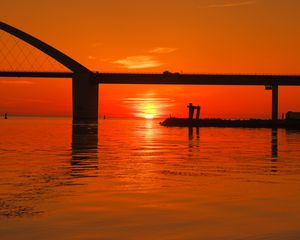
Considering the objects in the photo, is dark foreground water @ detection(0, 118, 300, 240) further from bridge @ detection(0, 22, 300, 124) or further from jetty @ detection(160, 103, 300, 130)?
bridge @ detection(0, 22, 300, 124)

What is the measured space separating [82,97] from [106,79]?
9.32 metres

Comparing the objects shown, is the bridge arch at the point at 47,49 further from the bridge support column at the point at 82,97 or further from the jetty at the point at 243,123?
the jetty at the point at 243,123

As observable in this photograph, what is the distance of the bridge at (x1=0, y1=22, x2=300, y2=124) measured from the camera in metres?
146

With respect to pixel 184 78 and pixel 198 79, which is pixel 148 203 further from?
pixel 184 78

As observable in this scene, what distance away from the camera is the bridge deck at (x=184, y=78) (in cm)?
14662

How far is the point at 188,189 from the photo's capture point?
1485 cm

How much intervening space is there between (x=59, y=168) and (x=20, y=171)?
6.21 ft

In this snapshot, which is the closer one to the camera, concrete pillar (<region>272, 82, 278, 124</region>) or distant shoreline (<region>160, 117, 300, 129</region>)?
distant shoreline (<region>160, 117, 300, 129</region>)

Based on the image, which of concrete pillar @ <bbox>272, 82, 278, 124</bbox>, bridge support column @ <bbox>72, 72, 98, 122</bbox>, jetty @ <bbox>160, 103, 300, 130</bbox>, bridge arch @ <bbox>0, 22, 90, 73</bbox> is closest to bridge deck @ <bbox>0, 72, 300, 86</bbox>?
concrete pillar @ <bbox>272, 82, 278, 124</bbox>

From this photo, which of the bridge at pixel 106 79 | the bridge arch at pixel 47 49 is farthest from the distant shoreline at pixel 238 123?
the bridge arch at pixel 47 49

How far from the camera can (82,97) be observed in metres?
151

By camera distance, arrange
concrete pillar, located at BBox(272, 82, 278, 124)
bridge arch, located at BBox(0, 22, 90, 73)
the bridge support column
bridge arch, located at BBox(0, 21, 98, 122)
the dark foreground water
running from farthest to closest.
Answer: the bridge support column
bridge arch, located at BBox(0, 21, 98, 122)
concrete pillar, located at BBox(272, 82, 278, 124)
bridge arch, located at BBox(0, 22, 90, 73)
the dark foreground water

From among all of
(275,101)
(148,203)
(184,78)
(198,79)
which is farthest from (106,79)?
(148,203)

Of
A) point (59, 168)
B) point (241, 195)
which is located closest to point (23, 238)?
point (241, 195)
